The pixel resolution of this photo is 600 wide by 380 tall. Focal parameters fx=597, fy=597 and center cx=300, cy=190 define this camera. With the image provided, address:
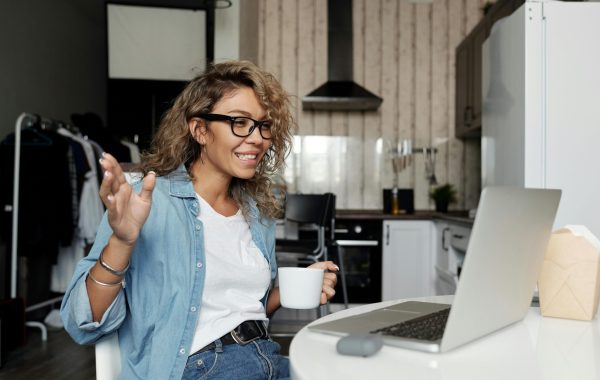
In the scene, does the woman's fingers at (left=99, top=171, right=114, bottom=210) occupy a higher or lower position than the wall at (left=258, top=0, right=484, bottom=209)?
lower

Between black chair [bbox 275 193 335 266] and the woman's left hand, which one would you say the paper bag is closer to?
the woman's left hand

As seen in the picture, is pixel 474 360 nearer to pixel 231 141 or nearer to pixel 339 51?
pixel 231 141

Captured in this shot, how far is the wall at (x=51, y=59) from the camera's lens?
13.9 ft

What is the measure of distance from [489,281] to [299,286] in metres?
0.37

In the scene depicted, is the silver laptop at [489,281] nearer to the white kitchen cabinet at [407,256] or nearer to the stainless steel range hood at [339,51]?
the white kitchen cabinet at [407,256]

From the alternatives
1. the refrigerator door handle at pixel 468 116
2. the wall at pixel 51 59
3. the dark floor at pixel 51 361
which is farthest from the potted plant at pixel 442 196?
the wall at pixel 51 59

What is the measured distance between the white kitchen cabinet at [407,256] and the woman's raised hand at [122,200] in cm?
356

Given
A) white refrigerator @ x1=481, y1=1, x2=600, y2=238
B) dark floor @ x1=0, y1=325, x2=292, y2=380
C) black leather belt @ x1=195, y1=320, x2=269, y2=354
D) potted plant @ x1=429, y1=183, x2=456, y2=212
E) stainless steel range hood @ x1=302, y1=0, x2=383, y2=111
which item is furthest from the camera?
stainless steel range hood @ x1=302, y1=0, x2=383, y2=111

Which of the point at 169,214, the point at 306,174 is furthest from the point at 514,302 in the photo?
the point at 306,174

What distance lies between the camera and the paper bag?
109cm

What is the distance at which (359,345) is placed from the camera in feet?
2.61

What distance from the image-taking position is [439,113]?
5125 mm

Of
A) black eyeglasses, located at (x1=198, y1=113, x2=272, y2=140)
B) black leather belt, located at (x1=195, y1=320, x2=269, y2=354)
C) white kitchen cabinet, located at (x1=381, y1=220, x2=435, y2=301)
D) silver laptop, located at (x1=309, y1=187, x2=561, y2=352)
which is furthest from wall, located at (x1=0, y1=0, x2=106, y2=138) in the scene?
silver laptop, located at (x1=309, y1=187, x2=561, y2=352)

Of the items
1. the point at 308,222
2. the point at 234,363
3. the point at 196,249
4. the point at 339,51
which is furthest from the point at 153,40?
the point at 234,363
